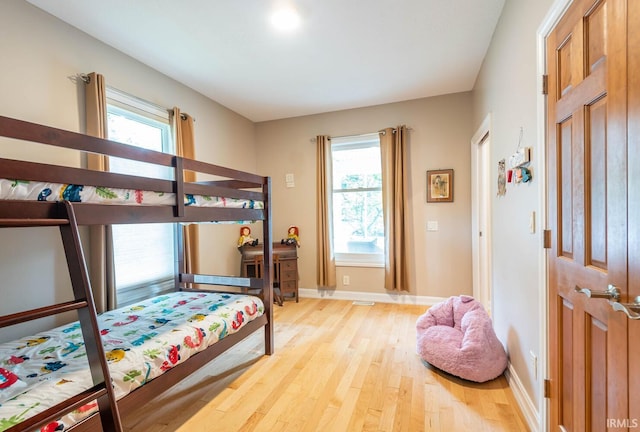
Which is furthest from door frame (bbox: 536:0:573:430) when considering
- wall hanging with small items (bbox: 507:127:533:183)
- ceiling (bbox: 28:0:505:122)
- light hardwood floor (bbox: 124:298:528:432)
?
ceiling (bbox: 28:0:505:122)

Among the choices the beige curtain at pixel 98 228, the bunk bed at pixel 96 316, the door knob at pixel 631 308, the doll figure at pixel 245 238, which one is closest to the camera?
the door knob at pixel 631 308

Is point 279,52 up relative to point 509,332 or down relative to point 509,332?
up

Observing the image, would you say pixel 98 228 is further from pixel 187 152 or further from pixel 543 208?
pixel 543 208

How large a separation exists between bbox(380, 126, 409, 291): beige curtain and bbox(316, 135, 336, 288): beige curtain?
0.76 metres

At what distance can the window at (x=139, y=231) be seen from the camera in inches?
97.8

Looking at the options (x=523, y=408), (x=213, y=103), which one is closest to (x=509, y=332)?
(x=523, y=408)

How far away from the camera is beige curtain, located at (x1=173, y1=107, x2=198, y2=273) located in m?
2.94

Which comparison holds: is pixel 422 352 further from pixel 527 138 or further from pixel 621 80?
pixel 621 80

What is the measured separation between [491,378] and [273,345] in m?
1.73

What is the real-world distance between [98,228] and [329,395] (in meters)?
2.07

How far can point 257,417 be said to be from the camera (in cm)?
171

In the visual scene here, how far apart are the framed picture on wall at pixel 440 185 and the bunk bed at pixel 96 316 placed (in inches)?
96.9

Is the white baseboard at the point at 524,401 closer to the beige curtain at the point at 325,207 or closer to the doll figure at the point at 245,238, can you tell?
the beige curtain at the point at 325,207

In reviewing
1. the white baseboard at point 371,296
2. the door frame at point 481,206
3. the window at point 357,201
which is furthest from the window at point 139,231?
the door frame at point 481,206
